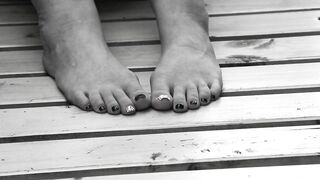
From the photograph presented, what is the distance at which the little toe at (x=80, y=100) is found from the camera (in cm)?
129

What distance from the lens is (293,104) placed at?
1.29m

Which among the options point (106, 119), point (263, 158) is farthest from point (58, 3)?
point (263, 158)

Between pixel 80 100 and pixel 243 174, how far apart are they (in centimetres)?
40

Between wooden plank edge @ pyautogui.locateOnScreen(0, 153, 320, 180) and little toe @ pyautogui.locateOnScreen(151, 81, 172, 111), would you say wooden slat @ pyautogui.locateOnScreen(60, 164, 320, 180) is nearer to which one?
wooden plank edge @ pyautogui.locateOnScreen(0, 153, 320, 180)

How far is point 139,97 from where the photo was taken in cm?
128

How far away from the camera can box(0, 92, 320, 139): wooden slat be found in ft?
3.99

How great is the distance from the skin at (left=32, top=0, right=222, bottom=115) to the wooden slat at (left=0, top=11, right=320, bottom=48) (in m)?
0.13

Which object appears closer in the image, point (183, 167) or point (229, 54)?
point (183, 167)

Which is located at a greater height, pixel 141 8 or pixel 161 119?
pixel 141 8

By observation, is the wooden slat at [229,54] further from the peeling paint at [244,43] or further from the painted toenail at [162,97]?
the painted toenail at [162,97]

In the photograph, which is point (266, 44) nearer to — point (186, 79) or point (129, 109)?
point (186, 79)

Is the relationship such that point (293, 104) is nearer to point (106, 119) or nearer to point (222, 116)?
point (222, 116)

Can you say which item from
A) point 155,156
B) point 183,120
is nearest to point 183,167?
point 155,156

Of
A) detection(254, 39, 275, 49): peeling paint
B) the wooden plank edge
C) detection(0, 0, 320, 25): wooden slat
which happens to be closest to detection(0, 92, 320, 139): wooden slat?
the wooden plank edge
